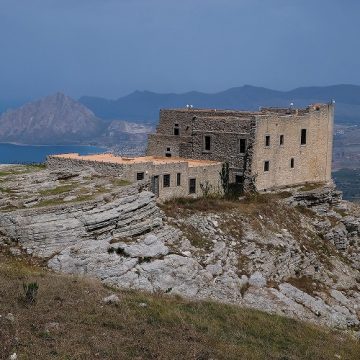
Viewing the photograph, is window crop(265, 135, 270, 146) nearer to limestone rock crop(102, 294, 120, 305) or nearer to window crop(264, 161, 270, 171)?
window crop(264, 161, 270, 171)

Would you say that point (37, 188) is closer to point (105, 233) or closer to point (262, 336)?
point (105, 233)

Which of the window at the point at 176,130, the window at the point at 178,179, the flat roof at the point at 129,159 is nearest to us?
the flat roof at the point at 129,159

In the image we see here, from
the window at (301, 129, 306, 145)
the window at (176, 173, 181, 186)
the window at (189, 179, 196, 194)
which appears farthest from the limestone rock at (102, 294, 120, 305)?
the window at (301, 129, 306, 145)

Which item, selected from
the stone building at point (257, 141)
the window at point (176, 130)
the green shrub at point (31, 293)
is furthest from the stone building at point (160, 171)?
the green shrub at point (31, 293)

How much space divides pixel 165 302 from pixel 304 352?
571cm

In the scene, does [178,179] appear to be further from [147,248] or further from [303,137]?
[303,137]

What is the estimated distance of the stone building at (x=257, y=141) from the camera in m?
43.7

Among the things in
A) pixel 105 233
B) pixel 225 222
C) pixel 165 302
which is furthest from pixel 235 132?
pixel 165 302

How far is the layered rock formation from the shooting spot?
29.7 m

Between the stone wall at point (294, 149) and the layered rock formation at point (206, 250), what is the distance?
274 cm

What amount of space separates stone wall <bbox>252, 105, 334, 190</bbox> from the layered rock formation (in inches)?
108

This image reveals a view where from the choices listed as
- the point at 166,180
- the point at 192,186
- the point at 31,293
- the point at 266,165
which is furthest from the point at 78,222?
the point at 266,165

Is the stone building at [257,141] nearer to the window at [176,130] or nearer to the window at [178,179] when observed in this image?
the window at [176,130]

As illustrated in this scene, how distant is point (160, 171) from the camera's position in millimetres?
39688
